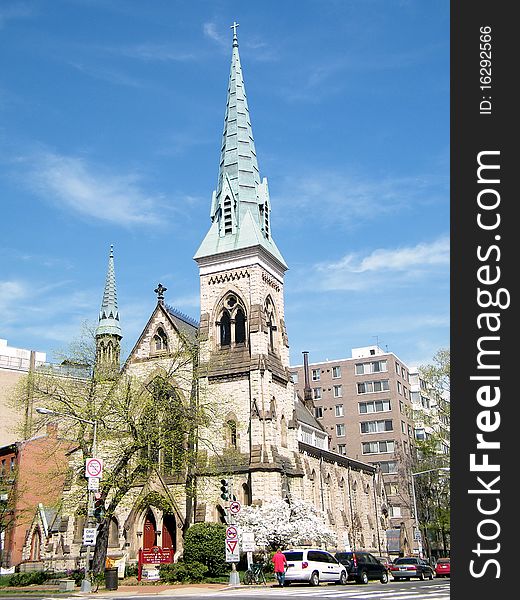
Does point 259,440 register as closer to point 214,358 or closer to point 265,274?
point 214,358

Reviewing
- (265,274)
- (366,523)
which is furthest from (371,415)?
(265,274)

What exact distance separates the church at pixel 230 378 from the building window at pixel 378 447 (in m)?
26.7

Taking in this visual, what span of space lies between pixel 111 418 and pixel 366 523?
1304 inches

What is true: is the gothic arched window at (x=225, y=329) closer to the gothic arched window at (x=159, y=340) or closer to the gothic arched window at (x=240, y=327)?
the gothic arched window at (x=240, y=327)

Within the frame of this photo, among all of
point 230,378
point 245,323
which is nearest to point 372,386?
point 245,323

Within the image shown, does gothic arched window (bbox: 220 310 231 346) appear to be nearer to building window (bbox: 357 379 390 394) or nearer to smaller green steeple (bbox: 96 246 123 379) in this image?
smaller green steeple (bbox: 96 246 123 379)

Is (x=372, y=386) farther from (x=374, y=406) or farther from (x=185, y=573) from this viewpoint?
(x=185, y=573)

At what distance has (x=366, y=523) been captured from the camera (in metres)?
66.8

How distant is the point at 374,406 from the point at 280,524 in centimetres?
5055

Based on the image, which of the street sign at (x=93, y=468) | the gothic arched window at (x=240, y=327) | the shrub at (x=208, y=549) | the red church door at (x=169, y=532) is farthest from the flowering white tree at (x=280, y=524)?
the street sign at (x=93, y=468)

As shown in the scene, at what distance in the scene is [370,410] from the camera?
8994 cm

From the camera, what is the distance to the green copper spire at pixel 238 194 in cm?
5269

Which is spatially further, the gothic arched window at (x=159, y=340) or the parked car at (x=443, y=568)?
the gothic arched window at (x=159, y=340)

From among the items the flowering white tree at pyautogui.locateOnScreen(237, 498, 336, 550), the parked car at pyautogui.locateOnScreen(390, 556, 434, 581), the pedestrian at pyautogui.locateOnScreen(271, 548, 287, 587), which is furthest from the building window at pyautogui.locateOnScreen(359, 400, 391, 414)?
the pedestrian at pyautogui.locateOnScreen(271, 548, 287, 587)
